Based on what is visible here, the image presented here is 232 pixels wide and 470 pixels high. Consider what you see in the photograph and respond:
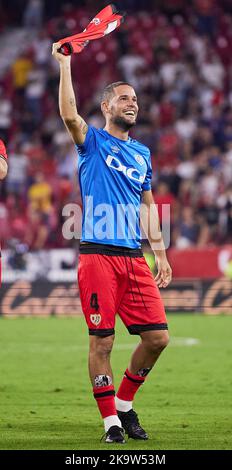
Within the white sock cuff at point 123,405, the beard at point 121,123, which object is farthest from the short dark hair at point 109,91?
the white sock cuff at point 123,405

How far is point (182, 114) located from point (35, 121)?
3799 mm

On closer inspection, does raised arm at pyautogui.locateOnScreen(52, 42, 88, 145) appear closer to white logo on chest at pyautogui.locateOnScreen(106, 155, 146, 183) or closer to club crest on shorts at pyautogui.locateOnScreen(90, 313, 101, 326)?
white logo on chest at pyautogui.locateOnScreen(106, 155, 146, 183)

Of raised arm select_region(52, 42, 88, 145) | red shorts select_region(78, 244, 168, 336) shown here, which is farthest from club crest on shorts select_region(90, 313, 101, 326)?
raised arm select_region(52, 42, 88, 145)

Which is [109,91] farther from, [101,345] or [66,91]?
[101,345]

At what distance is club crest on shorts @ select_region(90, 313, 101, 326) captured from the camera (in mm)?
7789

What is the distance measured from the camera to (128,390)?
823 cm

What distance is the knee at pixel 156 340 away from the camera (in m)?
7.98

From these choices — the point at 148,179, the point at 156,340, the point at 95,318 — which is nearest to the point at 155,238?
the point at 148,179

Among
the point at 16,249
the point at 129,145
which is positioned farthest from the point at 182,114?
the point at 129,145

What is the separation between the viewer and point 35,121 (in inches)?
1054

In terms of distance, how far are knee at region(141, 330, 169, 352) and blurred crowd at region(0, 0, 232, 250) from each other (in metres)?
13.1

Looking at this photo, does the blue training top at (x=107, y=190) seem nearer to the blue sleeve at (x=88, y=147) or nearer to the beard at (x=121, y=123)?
the blue sleeve at (x=88, y=147)

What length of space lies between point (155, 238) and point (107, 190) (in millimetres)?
790

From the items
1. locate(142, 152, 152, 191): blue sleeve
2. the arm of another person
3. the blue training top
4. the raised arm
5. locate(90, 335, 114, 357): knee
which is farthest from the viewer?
the arm of another person
